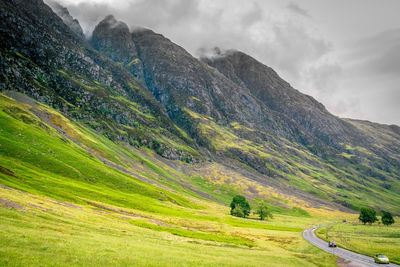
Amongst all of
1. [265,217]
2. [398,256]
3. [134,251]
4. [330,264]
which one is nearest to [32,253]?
[134,251]

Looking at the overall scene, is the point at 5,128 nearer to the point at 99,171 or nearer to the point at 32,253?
the point at 99,171

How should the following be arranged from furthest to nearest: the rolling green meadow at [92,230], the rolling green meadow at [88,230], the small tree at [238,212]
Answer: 1. the small tree at [238,212]
2. the rolling green meadow at [92,230]
3. the rolling green meadow at [88,230]

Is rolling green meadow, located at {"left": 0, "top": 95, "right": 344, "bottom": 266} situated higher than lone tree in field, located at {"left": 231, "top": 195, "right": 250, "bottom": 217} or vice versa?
rolling green meadow, located at {"left": 0, "top": 95, "right": 344, "bottom": 266}

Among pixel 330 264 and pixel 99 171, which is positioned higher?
pixel 330 264

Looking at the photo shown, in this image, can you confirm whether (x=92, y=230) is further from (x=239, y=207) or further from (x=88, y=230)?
(x=239, y=207)

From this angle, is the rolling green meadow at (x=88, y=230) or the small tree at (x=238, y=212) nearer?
the rolling green meadow at (x=88, y=230)

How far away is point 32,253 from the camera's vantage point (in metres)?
22.1

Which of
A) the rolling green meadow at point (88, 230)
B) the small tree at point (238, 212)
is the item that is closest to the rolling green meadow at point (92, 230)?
the rolling green meadow at point (88, 230)

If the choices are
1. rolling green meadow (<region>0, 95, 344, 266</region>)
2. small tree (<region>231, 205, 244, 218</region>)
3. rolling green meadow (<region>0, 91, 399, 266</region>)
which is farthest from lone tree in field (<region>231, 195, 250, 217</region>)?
rolling green meadow (<region>0, 95, 344, 266</region>)

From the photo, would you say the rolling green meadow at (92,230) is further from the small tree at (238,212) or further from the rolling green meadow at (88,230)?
the small tree at (238,212)

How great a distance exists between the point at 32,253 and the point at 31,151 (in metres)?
118

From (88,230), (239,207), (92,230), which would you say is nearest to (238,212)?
(239,207)

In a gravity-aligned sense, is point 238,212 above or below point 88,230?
below

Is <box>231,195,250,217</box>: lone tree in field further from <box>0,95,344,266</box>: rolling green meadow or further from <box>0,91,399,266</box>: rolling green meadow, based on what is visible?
<box>0,95,344,266</box>: rolling green meadow
